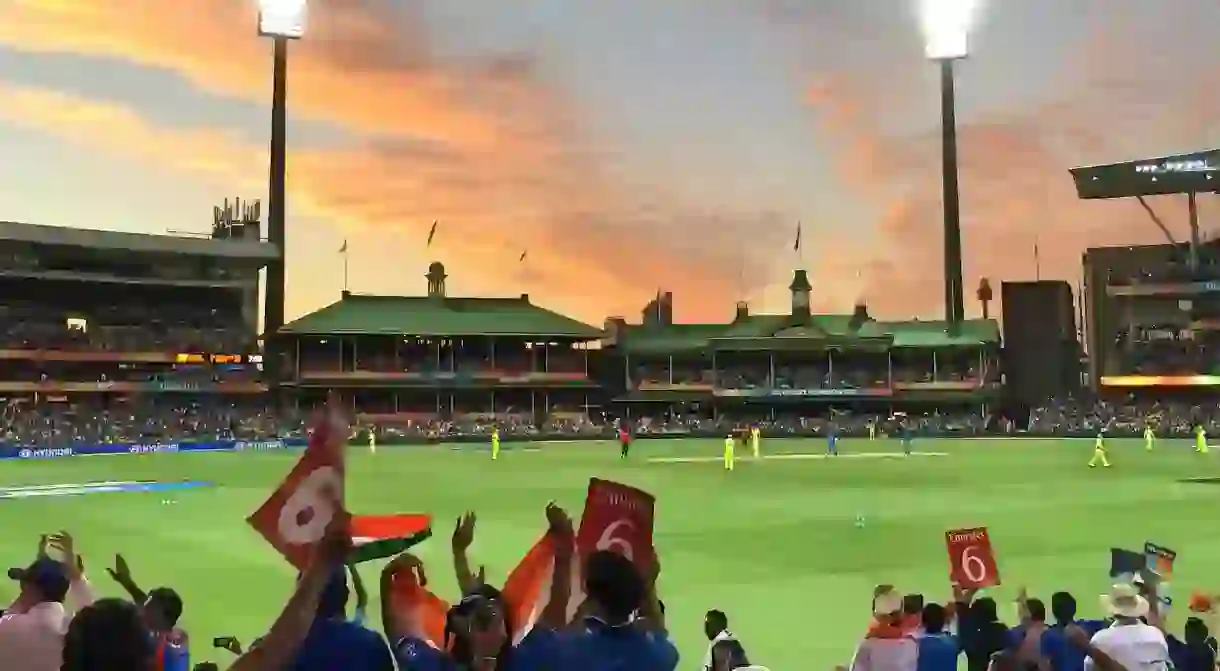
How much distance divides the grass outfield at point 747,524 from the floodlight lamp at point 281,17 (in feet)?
137

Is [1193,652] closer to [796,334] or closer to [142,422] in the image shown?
[142,422]

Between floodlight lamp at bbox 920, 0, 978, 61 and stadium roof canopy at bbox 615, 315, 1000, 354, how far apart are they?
22.7 metres

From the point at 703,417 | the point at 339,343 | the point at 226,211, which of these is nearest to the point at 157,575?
the point at 339,343

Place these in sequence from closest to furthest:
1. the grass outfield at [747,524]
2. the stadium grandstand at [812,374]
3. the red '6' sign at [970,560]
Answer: the red '6' sign at [970,560], the grass outfield at [747,524], the stadium grandstand at [812,374]

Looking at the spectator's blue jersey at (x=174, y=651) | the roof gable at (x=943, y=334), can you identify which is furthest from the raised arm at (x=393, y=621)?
the roof gable at (x=943, y=334)

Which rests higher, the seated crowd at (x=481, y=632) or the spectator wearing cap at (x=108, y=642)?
the spectator wearing cap at (x=108, y=642)

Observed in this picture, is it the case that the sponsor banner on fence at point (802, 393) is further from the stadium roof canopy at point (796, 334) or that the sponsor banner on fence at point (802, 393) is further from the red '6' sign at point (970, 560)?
the red '6' sign at point (970, 560)

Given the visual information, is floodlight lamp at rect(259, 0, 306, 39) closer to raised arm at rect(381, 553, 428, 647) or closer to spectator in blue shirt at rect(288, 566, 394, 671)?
raised arm at rect(381, 553, 428, 647)

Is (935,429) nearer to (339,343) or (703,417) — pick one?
(703,417)

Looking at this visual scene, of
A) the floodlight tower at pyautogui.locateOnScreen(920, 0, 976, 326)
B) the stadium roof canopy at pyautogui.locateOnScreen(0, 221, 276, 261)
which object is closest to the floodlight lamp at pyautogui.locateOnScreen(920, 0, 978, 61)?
the floodlight tower at pyautogui.locateOnScreen(920, 0, 976, 326)

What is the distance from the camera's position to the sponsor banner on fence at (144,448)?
5603 cm

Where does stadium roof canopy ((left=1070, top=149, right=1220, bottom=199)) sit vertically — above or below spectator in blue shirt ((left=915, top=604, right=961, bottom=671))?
above

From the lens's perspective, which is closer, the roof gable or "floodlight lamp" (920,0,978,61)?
"floodlight lamp" (920,0,978,61)

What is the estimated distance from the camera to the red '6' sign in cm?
914
